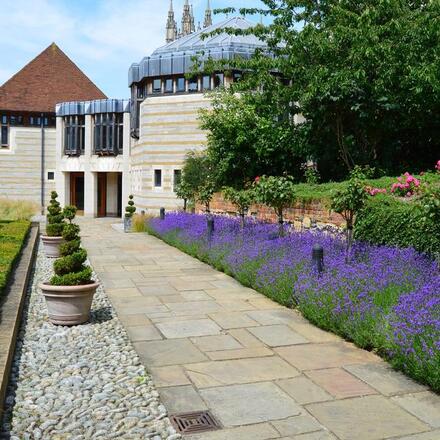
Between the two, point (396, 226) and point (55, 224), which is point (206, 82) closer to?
point (55, 224)

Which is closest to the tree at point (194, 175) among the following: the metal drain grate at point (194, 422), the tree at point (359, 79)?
the tree at point (359, 79)

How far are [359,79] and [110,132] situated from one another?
24601 mm

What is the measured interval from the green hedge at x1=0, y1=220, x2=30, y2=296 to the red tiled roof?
24.0 m

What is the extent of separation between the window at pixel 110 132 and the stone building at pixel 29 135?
6852 millimetres

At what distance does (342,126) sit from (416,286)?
9685 mm

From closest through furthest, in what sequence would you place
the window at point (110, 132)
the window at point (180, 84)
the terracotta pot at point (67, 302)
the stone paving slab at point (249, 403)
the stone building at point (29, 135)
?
the stone paving slab at point (249, 403) < the terracotta pot at point (67, 302) < the window at point (180, 84) < the window at point (110, 132) < the stone building at point (29, 135)

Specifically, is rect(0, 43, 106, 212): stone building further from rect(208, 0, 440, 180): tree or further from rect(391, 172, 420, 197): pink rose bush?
rect(391, 172, 420, 197): pink rose bush

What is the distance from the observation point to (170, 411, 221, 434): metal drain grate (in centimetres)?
405

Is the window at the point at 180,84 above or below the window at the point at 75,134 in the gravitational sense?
above

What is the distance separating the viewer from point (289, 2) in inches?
601

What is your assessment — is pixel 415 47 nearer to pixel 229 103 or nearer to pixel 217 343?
pixel 229 103

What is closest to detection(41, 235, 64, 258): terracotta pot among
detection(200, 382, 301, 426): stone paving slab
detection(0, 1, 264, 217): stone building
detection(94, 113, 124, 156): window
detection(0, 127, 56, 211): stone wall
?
detection(0, 1, 264, 217): stone building

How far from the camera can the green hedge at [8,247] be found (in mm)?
9141

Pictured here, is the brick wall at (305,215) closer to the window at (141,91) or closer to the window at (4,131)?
the window at (141,91)
